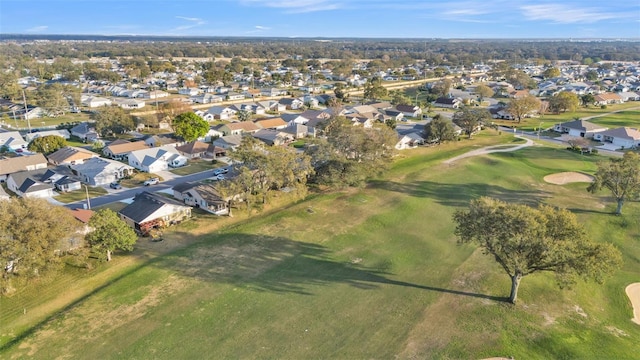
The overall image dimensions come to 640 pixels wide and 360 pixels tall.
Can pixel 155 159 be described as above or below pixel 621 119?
below

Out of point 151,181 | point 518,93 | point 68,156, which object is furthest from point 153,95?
point 518,93

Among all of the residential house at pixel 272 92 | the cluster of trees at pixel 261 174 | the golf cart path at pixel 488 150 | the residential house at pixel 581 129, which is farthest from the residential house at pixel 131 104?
the residential house at pixel 581 129

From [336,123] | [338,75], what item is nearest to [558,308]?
[336,123]

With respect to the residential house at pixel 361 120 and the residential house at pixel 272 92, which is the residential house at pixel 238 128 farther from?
the residential house at pixel 272 92

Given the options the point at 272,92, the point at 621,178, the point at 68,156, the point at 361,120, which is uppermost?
the point at 272,92

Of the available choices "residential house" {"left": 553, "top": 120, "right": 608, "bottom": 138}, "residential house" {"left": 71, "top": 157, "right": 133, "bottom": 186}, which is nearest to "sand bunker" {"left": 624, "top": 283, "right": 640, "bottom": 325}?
"residential house" {"left": 71, "top": 157, "right": 133, "bottom": 186}

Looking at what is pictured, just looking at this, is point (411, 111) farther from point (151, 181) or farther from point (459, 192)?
point (151, 181)

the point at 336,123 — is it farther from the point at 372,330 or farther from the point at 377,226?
the point at 372,330
